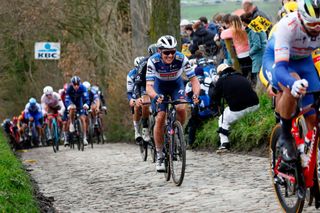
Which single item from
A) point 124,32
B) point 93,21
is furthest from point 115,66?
point 93,21

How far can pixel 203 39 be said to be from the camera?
19.1 m

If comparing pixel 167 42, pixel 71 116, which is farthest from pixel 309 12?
pixel 71 116

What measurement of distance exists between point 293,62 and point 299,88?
3.16 ft

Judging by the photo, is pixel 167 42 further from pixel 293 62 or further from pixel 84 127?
pixel 84 127

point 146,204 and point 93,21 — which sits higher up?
point 93,21

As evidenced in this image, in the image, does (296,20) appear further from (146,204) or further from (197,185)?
(197,185)

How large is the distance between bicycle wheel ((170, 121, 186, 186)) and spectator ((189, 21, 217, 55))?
290 inches

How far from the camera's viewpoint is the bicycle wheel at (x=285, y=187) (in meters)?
7.77

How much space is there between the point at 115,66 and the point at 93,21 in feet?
27.1

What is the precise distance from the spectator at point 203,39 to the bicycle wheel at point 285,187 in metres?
10.7

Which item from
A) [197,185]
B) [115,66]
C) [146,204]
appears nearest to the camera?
[146,204]

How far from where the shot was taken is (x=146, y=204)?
A: 33.9 ft

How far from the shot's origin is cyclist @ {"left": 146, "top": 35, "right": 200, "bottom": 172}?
1220cm

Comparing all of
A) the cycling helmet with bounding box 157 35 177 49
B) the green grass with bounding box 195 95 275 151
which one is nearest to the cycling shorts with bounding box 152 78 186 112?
the cycling helmet with bounding box 157 35 177 49
